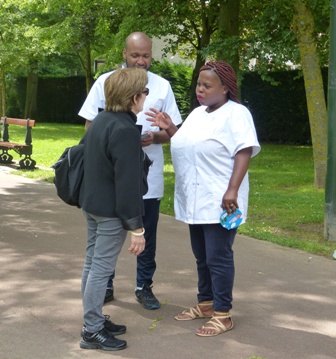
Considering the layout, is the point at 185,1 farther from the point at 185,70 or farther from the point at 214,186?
the point at 214,186

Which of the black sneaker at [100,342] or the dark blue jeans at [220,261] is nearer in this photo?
the black sneaker at [100,342]

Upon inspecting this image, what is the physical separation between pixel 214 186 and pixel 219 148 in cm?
25

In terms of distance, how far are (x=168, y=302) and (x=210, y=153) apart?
1458mm

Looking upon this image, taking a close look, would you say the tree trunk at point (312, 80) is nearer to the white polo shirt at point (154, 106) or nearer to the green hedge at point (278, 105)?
the white polo shirt at point (154, 106)

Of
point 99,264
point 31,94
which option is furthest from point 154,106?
point 31,94

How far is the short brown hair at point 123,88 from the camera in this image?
4488 mm

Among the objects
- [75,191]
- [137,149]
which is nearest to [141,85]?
[137,149]

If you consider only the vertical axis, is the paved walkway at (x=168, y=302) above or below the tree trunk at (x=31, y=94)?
below

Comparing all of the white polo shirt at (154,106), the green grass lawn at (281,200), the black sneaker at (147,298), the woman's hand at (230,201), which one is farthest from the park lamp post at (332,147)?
the woman's hand at (230,201)

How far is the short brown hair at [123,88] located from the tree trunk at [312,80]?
7.64 m

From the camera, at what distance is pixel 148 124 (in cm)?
535

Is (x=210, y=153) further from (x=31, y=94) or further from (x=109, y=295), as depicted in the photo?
(x=31, y=94)

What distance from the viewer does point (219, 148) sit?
15.7ft

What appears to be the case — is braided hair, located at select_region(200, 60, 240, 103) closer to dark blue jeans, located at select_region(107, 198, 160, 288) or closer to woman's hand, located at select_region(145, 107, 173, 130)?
woman's hand, located at select_region(145, 107, 173, 130)
